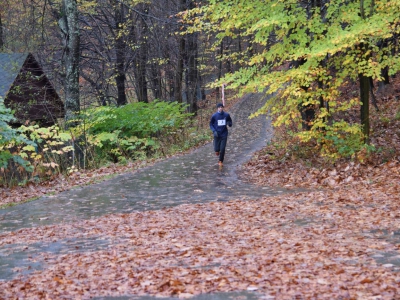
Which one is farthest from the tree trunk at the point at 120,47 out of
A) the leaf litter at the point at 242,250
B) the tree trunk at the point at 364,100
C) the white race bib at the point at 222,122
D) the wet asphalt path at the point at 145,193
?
the leaf litter at the point at 242,250

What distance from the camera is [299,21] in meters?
12.2

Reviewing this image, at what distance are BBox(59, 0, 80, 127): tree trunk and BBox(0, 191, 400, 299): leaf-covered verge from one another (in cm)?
771

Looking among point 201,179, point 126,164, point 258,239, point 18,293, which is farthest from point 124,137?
point 18,293

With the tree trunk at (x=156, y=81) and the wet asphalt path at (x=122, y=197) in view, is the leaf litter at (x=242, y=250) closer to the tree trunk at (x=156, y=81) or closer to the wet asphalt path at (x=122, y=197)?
the wet asphalt path at (x=122, y=197)

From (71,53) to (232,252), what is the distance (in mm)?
11442

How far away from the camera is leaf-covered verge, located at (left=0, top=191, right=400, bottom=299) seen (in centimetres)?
514

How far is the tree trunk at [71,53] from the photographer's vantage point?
15.6 metres

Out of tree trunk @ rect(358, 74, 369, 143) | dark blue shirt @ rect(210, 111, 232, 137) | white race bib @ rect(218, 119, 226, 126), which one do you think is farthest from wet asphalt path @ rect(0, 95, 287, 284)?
tree trunk @ rect(358, 74, 369, 143)

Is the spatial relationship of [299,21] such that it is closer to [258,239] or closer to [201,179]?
[201,179]

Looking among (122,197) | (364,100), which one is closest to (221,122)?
(364,100)

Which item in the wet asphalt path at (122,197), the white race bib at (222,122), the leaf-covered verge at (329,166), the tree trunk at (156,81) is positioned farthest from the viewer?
the tree trunk at (156,81)

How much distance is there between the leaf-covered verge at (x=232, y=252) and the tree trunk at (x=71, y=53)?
771cm

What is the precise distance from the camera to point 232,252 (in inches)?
255

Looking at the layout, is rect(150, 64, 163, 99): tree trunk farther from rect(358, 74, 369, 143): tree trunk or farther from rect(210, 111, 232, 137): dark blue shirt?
rect(358, 74, 369, 143): tree trunk
